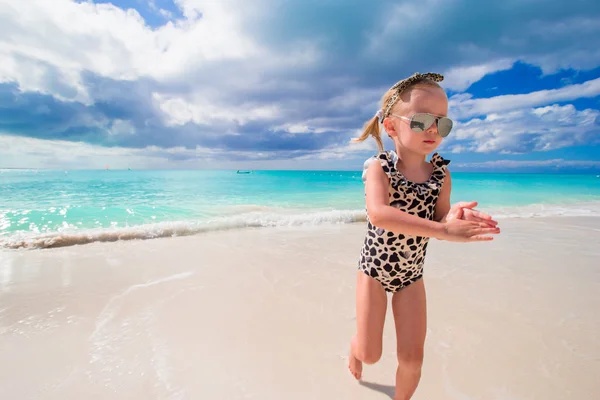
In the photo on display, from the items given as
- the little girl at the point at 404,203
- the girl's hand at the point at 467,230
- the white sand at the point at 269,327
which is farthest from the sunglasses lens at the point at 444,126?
the white sand at the point at 269,327

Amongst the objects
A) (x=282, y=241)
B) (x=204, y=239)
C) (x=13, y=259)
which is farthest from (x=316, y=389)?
(x=13, y=259)

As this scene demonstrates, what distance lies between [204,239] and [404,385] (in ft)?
20.6

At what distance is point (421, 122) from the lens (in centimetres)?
181

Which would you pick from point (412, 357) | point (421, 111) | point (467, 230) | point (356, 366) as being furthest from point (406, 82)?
→ point (356, 366)

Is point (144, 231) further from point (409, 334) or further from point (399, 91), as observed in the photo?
point (399, 91)

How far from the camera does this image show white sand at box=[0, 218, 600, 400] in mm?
2508

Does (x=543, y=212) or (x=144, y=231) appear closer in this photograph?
(x=144, y=231)

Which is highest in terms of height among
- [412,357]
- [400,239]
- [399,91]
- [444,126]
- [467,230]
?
[399,91]

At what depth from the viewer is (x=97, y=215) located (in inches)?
459

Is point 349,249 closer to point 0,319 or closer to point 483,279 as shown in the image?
point 483,279

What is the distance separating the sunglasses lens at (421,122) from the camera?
180cm

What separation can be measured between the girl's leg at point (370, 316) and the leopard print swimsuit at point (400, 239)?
7cm

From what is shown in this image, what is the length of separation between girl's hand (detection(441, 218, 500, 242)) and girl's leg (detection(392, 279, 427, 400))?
29.3 inches

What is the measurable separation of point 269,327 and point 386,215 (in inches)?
92.6
